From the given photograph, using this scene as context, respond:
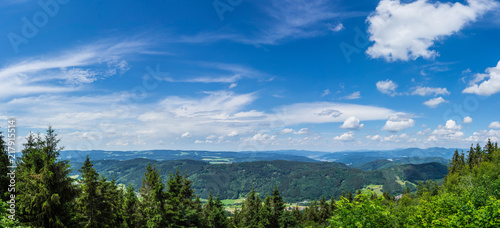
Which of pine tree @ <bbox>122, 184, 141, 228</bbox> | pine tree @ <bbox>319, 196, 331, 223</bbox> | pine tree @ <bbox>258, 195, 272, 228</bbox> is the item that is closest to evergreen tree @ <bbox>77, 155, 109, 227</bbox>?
pine tree @ <bbox>122, 184, 141, 228</bbox>

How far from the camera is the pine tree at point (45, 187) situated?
20.3 meters

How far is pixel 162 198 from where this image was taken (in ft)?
96.6

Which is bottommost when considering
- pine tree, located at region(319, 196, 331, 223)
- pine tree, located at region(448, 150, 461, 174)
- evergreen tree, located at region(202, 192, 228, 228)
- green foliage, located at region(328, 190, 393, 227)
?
pine tree, located at region(319, 196, 331, 223)

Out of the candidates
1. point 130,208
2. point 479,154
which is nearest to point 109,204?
point 130,208

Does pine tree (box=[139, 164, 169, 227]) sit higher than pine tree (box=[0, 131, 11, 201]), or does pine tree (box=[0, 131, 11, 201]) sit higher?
pine tree (box=[0, 131, 11, 201])

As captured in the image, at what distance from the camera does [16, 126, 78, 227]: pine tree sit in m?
20.3

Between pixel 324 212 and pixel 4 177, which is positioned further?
pixel 324 212

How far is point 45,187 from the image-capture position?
20.4 m

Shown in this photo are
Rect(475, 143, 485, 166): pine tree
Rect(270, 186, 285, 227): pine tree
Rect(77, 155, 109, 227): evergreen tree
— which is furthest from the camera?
Rect(475, 143, 485, 166): pine tree

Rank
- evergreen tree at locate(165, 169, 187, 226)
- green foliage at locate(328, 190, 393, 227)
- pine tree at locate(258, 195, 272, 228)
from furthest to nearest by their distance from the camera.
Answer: pine tree at locate(258, 195, 272, 228), evergreen tree at locate(165, 169, 187, 226), green foliage at locate(328, 190, 393, 227)

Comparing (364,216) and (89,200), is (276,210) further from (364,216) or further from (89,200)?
(364,216)

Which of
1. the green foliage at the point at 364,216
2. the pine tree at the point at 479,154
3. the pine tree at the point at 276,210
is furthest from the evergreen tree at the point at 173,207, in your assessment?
the pine tree at the point at 479,154

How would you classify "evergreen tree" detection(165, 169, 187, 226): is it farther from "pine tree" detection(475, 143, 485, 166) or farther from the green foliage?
"pine tree" detection(475, 143, 485, 166)

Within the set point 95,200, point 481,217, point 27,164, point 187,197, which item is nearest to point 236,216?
point 187,197
